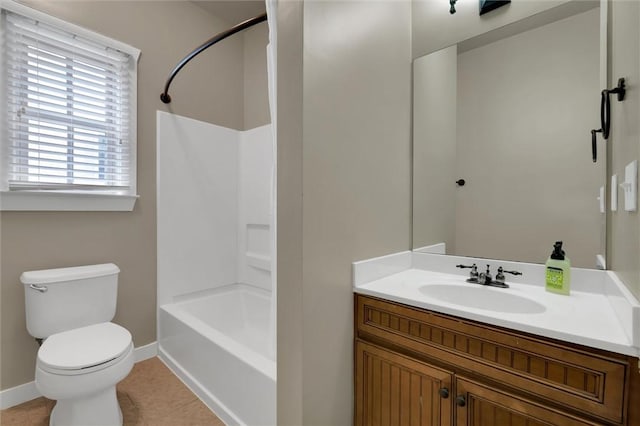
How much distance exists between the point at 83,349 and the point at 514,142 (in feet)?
7.69

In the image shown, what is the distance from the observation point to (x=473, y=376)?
101cm

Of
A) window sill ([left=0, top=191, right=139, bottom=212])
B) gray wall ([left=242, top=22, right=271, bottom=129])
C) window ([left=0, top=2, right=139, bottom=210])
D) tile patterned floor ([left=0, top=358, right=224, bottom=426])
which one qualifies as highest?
gray wall ([left=242, top=22, right=271, bottom=129])

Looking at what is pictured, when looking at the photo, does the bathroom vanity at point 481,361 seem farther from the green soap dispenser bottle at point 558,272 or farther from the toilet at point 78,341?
the toilet at point 78,341

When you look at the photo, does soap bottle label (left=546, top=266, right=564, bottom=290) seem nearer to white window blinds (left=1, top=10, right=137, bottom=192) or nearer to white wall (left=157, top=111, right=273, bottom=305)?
white wall (left=157, top=111, right=273, bottom=305)

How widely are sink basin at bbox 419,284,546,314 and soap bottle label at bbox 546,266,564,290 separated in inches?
5.8

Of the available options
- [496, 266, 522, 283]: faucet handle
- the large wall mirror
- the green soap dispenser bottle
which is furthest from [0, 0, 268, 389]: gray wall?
the green soap dispenser bottle

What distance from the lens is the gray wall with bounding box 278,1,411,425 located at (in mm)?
1091

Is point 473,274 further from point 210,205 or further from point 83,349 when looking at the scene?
point 210,205

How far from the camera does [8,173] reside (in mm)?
1662

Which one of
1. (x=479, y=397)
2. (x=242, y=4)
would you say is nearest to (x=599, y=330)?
(x=479, y=397)

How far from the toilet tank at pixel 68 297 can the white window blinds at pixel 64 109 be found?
0.54 meters

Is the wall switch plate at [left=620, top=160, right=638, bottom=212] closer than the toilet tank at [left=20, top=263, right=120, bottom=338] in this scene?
Yes

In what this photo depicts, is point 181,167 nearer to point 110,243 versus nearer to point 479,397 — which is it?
point 110,243

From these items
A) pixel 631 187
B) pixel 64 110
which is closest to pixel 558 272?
pixel 631 187
